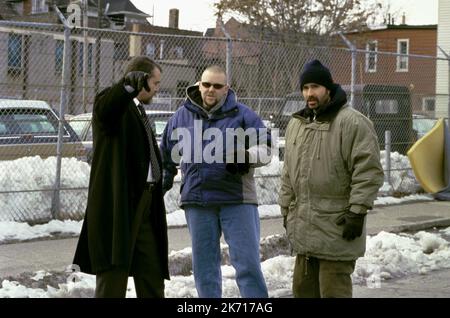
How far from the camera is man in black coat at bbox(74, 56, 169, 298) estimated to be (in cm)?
501

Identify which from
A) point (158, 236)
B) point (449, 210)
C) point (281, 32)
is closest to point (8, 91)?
point (158, 236)

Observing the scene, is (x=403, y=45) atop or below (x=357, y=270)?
atop

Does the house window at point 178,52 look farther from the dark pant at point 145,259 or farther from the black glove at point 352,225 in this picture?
the black glove at point 352,225

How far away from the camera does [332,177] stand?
5355mm

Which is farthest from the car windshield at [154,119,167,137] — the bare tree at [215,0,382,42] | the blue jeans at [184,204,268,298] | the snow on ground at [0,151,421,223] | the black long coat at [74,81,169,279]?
the bare tree at [215,0,382,42]

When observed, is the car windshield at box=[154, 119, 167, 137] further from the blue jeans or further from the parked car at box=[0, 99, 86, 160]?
the blue jeans

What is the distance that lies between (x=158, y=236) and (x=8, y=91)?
4.58m

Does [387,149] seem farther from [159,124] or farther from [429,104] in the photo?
[159,124]

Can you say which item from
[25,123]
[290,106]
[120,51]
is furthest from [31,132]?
[290,106]

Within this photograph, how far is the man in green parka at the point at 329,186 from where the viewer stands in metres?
5.23

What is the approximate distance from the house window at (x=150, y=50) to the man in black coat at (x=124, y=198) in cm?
592

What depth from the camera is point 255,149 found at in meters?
5.78

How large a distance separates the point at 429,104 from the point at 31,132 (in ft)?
30.6
